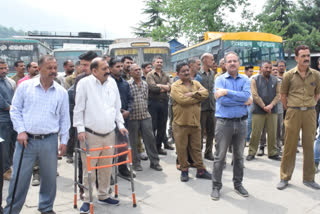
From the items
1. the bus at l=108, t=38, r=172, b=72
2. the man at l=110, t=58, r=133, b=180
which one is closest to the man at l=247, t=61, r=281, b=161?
the man at l=110, t=58, r=133, b=180

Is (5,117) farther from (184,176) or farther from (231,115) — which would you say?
(231,115)

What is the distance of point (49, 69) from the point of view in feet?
12.1

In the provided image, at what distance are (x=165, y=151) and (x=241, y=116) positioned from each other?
3.15m

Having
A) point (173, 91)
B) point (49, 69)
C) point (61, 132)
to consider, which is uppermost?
point (49, 69)

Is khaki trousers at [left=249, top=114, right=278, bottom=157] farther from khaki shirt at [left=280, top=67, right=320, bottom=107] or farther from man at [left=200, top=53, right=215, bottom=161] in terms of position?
khaki shirt at [left=280, top=67, right=320, bottom=107]

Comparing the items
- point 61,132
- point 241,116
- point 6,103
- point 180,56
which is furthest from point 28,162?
point 180,56

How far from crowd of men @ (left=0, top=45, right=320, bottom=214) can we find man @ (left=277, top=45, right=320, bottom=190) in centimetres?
1

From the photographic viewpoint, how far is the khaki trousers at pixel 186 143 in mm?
5160

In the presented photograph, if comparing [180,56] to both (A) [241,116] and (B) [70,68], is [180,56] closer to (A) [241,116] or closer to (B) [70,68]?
(B) [70,68]

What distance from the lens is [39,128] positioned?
3.58 m

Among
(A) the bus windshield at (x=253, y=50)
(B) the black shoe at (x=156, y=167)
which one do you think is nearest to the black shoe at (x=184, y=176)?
(B) the black shoe at (x=156, y=167)

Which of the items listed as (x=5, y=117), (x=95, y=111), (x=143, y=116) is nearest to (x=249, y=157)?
(x=143, y=116)

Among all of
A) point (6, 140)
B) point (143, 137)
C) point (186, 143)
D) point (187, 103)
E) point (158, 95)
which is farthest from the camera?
point (158, 95)

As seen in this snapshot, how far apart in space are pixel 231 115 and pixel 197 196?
129 cm
